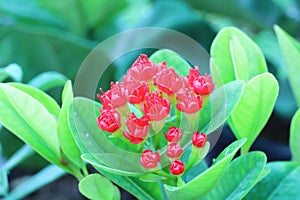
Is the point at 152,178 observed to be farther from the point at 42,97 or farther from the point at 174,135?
the point at 42,97

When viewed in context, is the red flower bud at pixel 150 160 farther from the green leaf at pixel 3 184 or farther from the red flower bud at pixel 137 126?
the green leaf at pixel 3 184

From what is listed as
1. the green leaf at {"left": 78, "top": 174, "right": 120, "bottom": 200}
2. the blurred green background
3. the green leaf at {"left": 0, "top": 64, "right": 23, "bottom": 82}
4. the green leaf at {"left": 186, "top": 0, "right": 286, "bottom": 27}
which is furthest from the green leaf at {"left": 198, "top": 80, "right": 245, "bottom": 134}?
the green leaf at {"left": 186, "top": 0, "right": 286, "bottom": 27}

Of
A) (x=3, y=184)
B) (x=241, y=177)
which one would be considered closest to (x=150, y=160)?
(x=241, y=177)

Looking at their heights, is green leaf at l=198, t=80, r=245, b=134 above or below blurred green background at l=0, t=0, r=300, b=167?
above

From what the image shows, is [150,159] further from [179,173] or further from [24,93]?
[24,93]

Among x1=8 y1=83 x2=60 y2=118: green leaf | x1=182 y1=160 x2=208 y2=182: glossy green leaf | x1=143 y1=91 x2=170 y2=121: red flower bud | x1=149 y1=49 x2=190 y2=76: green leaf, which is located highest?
x1=143 y1=91 x2=170 y2=121: red flower bud

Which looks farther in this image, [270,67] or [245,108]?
[270,67]

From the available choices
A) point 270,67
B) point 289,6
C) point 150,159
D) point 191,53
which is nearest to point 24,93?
point 150,159

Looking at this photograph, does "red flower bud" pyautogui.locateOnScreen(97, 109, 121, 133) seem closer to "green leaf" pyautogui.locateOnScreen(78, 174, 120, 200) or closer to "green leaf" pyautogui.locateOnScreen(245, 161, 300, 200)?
"green leaf" pyautogui.locateOnScreen(78, 174, 120, 200)
